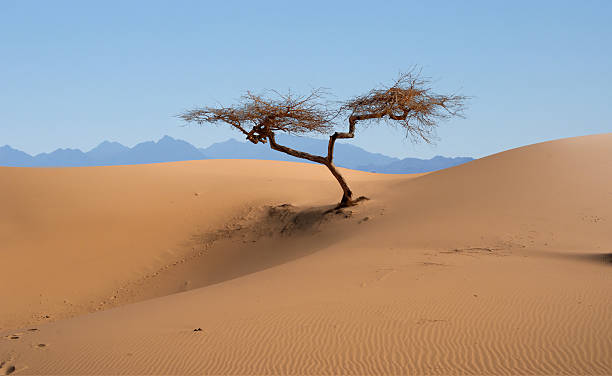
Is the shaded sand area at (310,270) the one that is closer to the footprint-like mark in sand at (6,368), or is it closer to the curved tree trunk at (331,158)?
the footprint-like mark in sand at (6,368)

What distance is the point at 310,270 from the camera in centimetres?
863

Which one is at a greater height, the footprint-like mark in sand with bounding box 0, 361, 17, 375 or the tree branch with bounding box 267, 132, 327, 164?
the tree branch with bounding box 267, 132, 327, 164

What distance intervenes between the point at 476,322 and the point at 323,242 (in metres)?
7.64

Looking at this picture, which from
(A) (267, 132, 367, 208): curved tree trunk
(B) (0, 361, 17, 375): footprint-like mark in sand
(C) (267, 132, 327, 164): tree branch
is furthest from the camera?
(C) (267, 132, 327, 164): tree branch

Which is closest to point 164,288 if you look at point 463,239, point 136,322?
point 136,322

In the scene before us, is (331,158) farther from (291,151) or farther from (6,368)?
(6,368)

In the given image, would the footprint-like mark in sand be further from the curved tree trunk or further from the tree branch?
the tree branch

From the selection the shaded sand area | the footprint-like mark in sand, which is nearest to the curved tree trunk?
the shaded sand area

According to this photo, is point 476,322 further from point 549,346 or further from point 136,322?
point 136,322

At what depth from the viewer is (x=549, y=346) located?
471 centimetres

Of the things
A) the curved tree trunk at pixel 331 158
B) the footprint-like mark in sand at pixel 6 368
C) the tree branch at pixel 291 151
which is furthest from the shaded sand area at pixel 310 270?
the tree branch at pixel 291 151

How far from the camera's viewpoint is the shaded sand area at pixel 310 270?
484 centimetres

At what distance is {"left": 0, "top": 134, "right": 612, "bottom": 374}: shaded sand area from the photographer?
484cm

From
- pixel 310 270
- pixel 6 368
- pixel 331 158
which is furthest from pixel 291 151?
pixel 6 368
